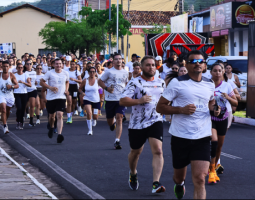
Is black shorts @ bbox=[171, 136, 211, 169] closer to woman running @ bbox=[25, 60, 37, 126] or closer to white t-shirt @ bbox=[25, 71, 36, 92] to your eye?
woman running @ bbox=[25, 60, 37, 126]

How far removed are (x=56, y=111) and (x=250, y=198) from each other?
20.9 feet

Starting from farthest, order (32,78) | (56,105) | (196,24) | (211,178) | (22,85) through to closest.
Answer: (196,24), (32,78), (22,85), (56,105), (211,178)

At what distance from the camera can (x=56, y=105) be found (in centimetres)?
1188

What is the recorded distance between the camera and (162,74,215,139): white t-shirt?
5.44 m

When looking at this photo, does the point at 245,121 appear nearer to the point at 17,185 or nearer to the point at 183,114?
the point at 17,185

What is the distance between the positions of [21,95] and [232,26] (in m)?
19.5

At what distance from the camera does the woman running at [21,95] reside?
47.6ft

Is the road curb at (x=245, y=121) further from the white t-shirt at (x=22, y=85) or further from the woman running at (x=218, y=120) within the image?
the woman running at (x=218, y=120)

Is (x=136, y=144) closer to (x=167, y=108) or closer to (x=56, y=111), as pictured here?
(x=167, y=108)

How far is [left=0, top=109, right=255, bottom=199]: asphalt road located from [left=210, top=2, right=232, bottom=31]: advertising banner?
18.3 meters

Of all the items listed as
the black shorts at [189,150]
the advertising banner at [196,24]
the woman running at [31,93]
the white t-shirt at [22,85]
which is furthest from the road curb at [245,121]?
the advertising banner at [196,24]

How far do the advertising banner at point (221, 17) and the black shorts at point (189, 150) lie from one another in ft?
87.3

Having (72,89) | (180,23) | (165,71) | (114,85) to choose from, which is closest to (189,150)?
(114,85)

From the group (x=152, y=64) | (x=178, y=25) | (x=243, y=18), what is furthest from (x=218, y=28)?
(x=152, y=64)
